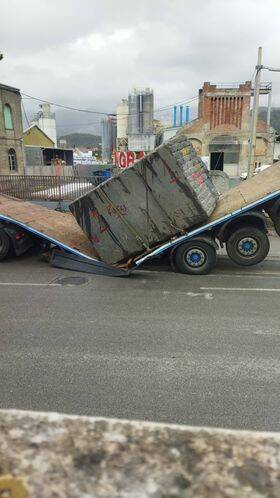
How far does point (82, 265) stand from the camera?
29.0 feet

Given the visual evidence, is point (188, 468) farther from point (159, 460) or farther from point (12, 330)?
point (12, 330)

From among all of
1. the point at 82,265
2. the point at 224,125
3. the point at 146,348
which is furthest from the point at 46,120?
the point at 146,348

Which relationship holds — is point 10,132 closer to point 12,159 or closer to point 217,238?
point 12,159

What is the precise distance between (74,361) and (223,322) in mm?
2363

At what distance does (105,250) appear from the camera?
8578mm

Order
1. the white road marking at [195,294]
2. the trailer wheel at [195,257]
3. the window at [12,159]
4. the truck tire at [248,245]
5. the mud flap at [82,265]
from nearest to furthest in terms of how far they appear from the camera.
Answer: the white road marking at [195,294]
the truck tire at [248,245]
the trailer wheel at [195,257]
the mud flap at [82,265]
the window at [12,159]

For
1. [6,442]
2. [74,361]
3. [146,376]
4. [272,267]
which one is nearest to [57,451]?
[6,442]

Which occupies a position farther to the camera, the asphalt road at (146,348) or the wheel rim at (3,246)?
the wheel rim at (3,246)

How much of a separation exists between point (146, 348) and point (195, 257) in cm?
381

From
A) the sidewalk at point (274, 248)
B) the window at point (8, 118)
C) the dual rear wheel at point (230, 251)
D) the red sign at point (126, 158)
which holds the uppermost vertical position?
the window at point (8, 118)

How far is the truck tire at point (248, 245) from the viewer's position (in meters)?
8.16

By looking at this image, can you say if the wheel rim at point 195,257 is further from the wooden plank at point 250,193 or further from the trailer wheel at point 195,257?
the wooden plank at point 250,193

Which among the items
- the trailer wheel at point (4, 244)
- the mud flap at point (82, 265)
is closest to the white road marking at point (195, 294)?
the mud flap at point (82, 265)

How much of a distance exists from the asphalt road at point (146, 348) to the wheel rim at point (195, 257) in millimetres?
392
